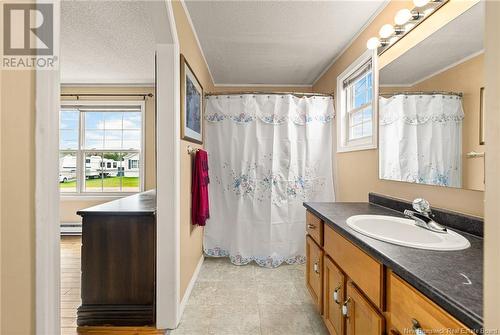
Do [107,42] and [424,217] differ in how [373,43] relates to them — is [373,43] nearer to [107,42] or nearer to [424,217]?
[424,217]

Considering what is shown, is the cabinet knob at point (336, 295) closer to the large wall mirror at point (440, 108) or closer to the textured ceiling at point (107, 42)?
the large wall mirror at point (440, 108)

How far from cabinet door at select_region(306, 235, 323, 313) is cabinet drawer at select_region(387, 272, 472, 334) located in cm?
74

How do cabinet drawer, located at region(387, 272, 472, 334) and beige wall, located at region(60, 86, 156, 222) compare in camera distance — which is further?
beige wall, located at region(60, 86, 156, 222)

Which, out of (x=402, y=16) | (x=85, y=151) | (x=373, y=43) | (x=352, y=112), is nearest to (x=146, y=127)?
(x=85, y=151)

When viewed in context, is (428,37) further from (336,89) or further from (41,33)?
(41,33)

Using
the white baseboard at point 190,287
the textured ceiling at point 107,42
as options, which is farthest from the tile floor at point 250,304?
the textured ceiling at point 107,42

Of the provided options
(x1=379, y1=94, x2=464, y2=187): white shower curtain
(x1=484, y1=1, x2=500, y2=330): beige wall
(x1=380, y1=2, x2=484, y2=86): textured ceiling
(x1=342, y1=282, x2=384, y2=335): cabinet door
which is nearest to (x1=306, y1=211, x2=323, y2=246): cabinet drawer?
(x1=342, y1=282, x2=384, y2=335): cabinet door

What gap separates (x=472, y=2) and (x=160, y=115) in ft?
5.96

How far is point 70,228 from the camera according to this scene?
3713mm

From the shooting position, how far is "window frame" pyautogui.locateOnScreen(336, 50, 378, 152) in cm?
192

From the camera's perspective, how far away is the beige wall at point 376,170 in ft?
4.11

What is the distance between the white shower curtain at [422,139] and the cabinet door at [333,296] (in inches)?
30.1

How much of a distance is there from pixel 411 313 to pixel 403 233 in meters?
0.67

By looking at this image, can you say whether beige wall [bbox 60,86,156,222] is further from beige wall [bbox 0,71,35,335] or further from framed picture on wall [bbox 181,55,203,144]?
beige wall [bbox 0,71,35,335]
